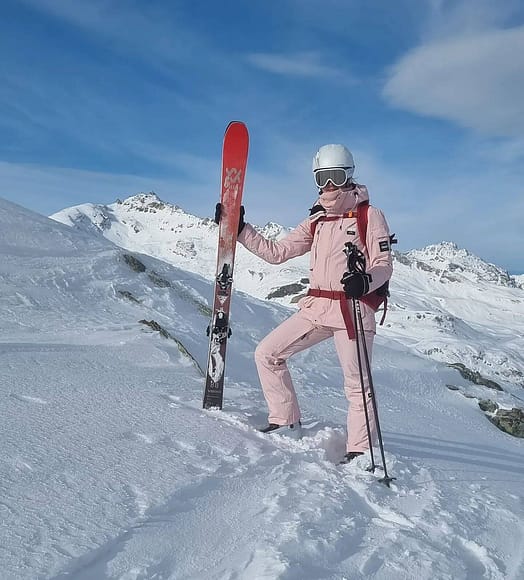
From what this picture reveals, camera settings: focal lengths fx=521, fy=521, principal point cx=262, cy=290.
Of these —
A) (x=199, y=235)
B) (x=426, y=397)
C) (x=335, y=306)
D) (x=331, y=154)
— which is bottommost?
(x=426, y=397)

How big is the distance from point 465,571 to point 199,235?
150m

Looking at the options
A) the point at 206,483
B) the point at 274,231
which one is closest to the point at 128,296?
the point at 206,483

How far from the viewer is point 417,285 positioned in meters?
136

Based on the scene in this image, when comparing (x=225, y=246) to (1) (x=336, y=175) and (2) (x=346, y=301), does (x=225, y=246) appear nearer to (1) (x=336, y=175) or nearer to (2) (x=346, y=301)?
(1) (x=336, y=175)

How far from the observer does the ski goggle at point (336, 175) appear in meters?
4.25

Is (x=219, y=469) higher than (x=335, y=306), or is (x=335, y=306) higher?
(x=335, y=306)

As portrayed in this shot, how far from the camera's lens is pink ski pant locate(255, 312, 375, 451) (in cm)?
412

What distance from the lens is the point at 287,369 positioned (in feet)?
14.5

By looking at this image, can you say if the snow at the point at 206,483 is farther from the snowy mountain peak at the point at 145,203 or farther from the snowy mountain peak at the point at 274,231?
the snowy mountain peak at the point at 145,203

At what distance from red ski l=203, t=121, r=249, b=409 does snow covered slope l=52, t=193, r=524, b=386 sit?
33815 mm

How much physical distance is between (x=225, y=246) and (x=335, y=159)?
1.33 meters

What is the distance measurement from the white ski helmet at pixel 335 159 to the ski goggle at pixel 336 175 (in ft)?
0.04

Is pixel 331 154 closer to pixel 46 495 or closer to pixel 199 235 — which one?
pixel 46 495

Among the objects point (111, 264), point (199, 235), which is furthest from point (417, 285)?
point (111, 264)
